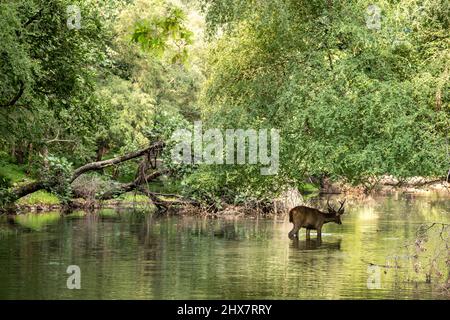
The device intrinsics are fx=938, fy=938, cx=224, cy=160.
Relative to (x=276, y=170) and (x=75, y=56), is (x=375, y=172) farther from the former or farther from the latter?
(x=75, y=56)

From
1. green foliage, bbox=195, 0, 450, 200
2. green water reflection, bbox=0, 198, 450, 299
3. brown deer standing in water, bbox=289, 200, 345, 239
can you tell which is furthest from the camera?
brown deer standing in water, bbox=289, 200, 345, 239

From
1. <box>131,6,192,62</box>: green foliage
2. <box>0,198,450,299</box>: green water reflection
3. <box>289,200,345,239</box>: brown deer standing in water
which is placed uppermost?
<box>131,6,192,62</box>: green foliage

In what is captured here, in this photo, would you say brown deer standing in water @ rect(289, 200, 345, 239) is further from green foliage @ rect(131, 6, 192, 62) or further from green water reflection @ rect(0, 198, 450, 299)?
green foliage @ rect(131, 6, 192, 62)

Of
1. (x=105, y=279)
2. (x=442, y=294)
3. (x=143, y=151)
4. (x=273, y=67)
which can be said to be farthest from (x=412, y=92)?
(x=143, y=151)

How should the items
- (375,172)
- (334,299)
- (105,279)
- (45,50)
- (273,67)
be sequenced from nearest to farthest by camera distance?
(334,299), (105,279), (375,172), (45,50), (273,67)

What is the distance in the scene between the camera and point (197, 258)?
26.5 m

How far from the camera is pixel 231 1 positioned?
25.0 meters

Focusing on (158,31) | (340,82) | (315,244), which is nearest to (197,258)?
(315,244)

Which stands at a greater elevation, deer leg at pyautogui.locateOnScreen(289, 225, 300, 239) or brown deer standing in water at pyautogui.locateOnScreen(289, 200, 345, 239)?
brown deer standing in water at pyautogui.locateOnScreen(289, 200, 345, 239)

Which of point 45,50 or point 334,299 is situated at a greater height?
point 45,50

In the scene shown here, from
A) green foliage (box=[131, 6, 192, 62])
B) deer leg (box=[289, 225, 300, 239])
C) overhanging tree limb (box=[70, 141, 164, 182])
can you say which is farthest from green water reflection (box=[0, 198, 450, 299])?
green foliage (box=[131, 6, 192, 62])

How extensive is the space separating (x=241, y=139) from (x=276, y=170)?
149 cm

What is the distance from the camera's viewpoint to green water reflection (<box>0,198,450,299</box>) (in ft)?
65.3

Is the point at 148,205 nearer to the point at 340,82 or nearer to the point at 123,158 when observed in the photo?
the point at 123,158
